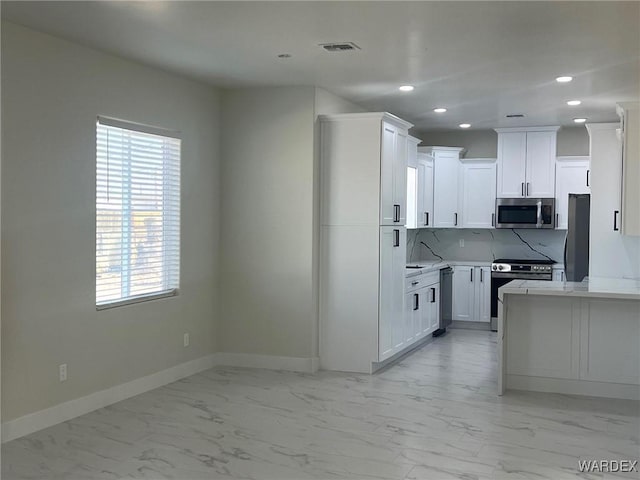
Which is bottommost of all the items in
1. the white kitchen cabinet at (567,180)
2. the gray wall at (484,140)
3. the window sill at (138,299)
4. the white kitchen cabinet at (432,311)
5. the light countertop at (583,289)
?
the white kitchen cabinet at (432,311)

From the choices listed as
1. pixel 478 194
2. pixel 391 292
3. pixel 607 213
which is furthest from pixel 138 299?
pixel 478 194

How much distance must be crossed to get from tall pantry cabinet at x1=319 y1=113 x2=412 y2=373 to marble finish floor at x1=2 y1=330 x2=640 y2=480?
0.37 m

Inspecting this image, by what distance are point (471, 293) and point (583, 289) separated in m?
3.52

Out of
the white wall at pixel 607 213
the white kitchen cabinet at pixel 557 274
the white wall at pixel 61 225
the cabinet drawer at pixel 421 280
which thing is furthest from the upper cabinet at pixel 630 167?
the white wall at pixel 61 225

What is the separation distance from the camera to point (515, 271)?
862 cm

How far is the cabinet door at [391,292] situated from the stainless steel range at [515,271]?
227 centimetres

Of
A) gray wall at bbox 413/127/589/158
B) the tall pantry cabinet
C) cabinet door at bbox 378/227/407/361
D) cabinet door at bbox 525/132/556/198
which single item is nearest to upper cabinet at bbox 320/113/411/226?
the tall pantry cabinet

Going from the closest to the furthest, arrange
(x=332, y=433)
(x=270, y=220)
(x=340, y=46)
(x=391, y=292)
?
(x=332, y=433)
(x=340, y=46)
(x=270, y=220)
(x=391, y=292)

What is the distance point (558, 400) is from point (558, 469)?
1.59m

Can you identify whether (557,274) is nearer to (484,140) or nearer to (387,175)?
(484,140)

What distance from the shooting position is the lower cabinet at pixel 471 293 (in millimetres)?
8898

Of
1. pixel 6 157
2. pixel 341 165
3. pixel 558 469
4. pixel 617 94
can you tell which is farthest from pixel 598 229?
pixel 6 157

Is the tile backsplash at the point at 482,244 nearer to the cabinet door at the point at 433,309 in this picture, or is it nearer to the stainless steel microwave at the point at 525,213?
the stainless steel microwave at the point at 525,213

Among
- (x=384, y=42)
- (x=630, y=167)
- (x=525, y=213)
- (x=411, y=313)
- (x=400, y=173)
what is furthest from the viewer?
(x=525, y=213)
